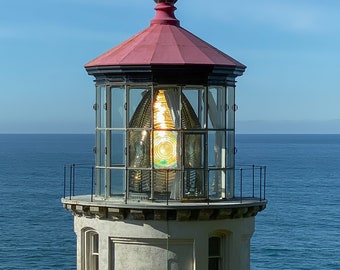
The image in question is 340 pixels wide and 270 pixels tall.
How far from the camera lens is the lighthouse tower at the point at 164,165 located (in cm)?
1076

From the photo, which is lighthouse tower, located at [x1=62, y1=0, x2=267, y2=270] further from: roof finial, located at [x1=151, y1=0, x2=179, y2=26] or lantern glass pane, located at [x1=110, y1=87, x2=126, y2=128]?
roof finial, located at [x1=151, y1=0, x2=179, y2=26]

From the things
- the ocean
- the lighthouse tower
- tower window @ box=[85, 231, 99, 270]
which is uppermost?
the lighthouse tower

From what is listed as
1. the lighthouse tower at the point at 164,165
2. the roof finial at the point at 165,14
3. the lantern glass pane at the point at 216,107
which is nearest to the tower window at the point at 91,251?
the lighthouse tower at the point at 164,165

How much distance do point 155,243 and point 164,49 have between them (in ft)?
7.45

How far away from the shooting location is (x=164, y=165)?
11.0 meters

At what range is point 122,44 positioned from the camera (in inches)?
454

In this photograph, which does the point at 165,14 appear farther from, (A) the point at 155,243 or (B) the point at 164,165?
(A) the point at 155,243

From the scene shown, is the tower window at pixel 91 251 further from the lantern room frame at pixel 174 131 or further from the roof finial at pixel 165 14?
the roof finial at pixel 165 14

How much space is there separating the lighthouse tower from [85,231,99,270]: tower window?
1 cm

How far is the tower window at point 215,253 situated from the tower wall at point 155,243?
0.09m

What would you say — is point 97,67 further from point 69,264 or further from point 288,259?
point 288,259

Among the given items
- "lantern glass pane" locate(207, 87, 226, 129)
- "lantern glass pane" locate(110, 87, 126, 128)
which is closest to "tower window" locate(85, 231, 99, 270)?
"lantern glass pane" locate(110, 87, 126, 128)

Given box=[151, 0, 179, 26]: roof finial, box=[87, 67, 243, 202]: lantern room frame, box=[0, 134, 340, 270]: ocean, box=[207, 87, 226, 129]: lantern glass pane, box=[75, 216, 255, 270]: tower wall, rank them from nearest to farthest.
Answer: box=[75, 216, 255, 270]: tower wall
box=[87, 67, 243, 202]: lantern room frame
box=[207, 87, 226, 129]: lantern glass pane
box=[151, 0, 179, 26]: roof finial
box=[0, 134, 340, 270]: ocean

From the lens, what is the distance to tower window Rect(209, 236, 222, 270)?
11.1 meters
